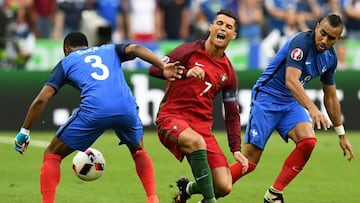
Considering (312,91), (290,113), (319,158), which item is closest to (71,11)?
(312,91)

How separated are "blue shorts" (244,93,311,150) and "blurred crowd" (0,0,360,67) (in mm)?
10261

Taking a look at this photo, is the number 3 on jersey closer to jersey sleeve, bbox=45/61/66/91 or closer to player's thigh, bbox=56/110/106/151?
jersey sleeve, bbox=45/61/66/91

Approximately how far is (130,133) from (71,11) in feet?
43.5

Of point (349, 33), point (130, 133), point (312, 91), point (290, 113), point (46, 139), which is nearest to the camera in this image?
point (130, 133)

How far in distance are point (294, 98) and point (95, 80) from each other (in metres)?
2.77

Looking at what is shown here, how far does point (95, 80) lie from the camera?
10.8 metres

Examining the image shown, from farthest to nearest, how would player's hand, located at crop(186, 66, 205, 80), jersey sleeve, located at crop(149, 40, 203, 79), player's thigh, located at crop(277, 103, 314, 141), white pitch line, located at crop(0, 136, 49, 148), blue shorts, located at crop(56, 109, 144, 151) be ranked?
white pitch line, located at crop(0, 136, 49, 148) → player's thigh, located at crop(277, 103, 314, 141) → jersey sleeve, located at crop(149, 40, 203, 79) → blue shorts, located at crop(56, 109, 144, 151) → player's hand, located at crop(186, 66, 205, 80)

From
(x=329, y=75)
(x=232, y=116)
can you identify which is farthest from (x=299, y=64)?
(x=232, y=116)

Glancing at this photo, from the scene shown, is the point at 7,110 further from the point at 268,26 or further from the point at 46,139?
the point at 268,26

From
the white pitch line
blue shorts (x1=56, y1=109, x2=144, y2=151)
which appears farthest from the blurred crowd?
blue shorts (x1=56, y1=109, x2=144, y2=151)

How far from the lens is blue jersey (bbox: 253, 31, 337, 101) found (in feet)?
39.4

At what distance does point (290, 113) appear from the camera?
12641 mm

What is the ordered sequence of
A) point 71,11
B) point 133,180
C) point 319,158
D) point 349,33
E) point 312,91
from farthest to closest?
point 349,33 < point 71,11 < point 312,91 < point 319,158 < point 133,180

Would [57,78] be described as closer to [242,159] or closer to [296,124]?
[242,159]
